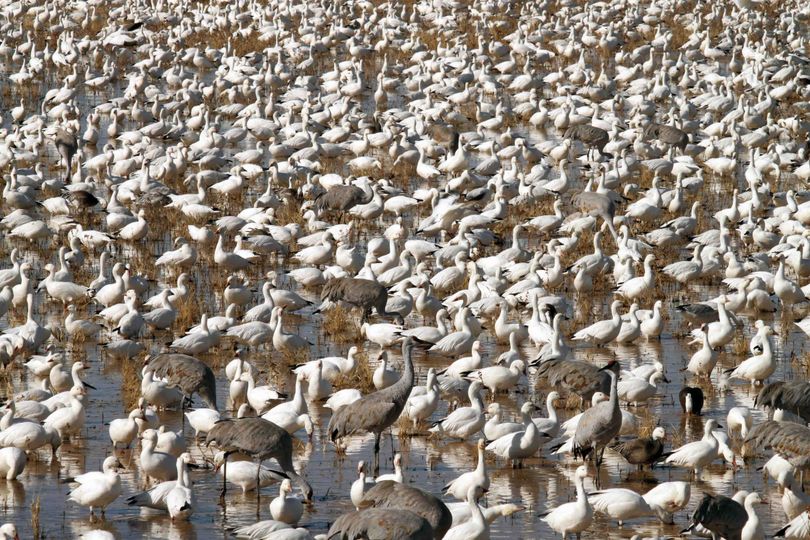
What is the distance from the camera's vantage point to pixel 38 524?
967 cm

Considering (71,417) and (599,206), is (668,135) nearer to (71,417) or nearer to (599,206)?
(599,206)

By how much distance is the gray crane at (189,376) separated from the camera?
40.4 feet

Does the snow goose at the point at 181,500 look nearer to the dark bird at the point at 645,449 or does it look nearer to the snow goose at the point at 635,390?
the dark bird at the point at 645,449

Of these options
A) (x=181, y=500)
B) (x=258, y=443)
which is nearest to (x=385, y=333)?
(x=258, y=443)

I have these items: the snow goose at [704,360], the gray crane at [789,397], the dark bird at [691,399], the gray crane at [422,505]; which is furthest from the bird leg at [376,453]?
the snow goose at [704,360]

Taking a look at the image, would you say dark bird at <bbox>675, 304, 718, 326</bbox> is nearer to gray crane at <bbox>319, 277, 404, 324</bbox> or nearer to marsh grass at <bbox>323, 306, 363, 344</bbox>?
gray crane at <bbox>319, 277, 404, 324</bbox>

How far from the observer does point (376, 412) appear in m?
11.1

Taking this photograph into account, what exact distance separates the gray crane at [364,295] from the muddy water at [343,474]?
2.48 ft

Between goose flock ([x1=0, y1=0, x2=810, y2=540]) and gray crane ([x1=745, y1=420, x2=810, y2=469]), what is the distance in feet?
0.10

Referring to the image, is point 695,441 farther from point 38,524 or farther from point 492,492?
point 38,524

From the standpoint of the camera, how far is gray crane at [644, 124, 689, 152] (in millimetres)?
22859

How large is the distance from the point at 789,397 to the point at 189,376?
4.80m

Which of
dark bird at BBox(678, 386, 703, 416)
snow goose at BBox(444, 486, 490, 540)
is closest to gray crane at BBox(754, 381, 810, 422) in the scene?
dark bird at BBox(678, 386, 703, 416)

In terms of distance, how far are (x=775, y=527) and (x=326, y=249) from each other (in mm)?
8169
